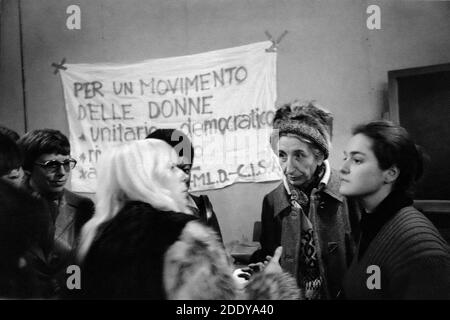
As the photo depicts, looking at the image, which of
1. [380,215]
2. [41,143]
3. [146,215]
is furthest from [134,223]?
[380,215]

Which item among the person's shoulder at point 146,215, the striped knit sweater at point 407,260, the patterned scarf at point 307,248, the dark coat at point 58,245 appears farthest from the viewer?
the dark coat at point 58,245

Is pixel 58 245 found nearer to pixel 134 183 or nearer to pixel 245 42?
pixel 134 183

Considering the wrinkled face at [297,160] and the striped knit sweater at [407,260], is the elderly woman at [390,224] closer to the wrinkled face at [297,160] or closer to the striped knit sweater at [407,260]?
the striped knit sweater at [407,260]

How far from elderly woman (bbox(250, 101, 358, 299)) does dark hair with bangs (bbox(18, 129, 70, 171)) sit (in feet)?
2.98

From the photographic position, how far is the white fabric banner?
74.9 inches

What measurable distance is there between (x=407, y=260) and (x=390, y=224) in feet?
0.48

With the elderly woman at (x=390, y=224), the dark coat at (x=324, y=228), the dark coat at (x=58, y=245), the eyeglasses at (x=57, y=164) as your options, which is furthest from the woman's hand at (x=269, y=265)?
the eyeglasses at (x=57, y=164)

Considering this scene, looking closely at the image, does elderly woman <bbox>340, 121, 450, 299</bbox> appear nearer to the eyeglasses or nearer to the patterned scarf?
the patterned scarf

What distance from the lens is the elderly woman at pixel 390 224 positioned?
174cm

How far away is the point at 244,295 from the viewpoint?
5.97 ft

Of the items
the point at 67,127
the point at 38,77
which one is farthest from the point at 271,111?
the point at 38,77
